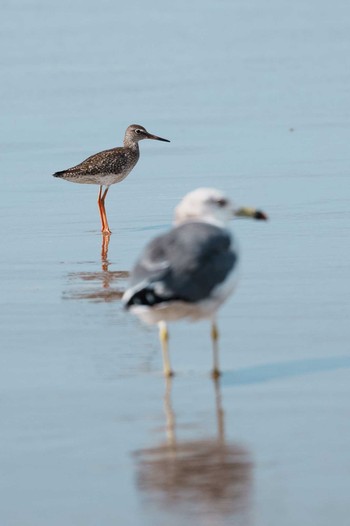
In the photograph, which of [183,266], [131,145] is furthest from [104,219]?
[183,266]

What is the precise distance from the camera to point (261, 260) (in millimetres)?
9391

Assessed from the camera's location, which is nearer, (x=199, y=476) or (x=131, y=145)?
(x=199, y=476)

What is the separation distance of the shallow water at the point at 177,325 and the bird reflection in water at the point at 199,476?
1 cm

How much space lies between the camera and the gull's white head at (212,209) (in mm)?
6836

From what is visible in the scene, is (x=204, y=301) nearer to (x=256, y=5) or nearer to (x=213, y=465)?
(x=213, y=465)

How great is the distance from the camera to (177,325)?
7.57 metres

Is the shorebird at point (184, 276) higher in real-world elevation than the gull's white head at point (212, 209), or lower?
lower

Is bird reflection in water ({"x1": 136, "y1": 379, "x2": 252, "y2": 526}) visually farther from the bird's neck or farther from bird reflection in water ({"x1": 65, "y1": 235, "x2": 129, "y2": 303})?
the bird's neck

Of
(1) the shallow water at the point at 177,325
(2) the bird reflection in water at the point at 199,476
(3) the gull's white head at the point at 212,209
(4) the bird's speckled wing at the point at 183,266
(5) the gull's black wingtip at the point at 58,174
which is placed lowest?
(2) the bird reflection in water at the point at 199,476

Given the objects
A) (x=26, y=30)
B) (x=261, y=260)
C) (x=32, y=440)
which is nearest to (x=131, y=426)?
(x=32, y=440)

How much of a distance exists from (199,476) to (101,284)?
12.9 feet

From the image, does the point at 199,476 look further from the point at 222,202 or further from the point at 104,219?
the point at 104,219

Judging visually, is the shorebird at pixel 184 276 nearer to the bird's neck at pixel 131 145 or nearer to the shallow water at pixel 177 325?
the shallow water at pixel 177 325

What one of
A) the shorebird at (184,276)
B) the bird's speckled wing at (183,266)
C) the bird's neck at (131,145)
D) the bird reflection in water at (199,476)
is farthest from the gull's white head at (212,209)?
the bird's neck at (131,145)
